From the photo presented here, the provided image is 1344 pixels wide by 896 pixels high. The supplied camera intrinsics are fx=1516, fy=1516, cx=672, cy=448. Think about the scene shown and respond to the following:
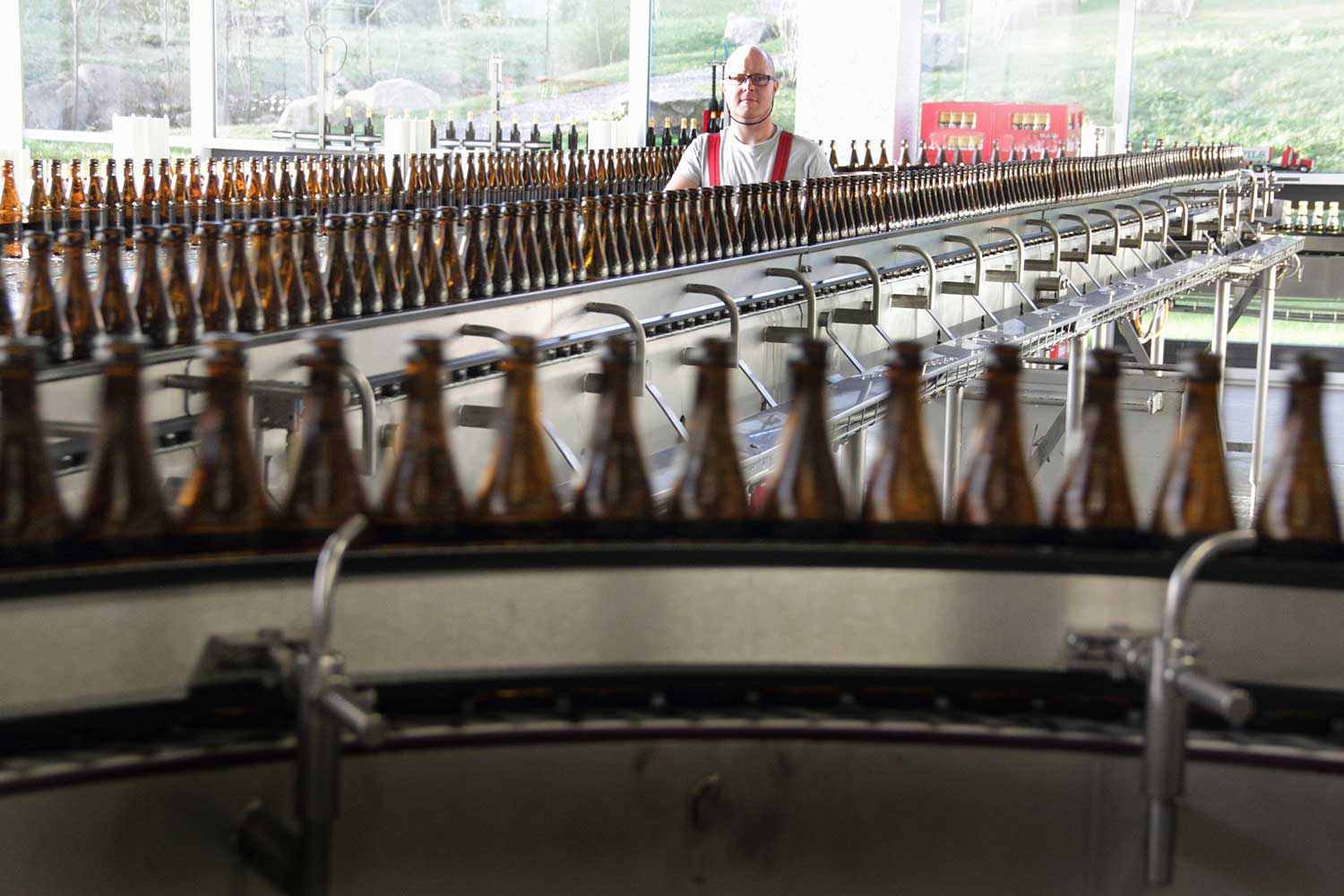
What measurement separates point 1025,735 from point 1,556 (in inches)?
37.6

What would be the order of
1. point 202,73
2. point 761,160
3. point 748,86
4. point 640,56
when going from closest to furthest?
point 748,86 < point 761,160 < point 202,73 < point 640,56

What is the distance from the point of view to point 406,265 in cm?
310

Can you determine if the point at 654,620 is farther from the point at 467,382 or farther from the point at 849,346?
the point at 849,346

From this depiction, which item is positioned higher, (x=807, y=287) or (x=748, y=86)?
Answer: (x=748, y=86)

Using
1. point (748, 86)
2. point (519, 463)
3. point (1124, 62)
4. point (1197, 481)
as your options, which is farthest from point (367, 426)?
point (1124, 62)

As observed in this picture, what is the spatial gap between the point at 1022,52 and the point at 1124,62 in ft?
2.89

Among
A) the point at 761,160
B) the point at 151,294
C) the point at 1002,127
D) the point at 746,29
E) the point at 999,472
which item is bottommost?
the point at 999,472

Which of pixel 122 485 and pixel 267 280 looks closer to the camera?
pixel 122 485

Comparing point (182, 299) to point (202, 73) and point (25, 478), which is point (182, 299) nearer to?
point (25, 478)

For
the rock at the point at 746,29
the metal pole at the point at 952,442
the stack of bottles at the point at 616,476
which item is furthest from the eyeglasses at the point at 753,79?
the rock at the point at 746,29

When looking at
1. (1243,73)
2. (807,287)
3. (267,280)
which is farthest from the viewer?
(1243,73)

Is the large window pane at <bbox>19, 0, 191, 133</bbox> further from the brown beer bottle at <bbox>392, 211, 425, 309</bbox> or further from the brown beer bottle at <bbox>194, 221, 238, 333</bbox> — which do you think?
the brown beer bottle at <bbox>194, 221, 238, 333</bbox>

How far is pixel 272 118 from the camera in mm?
12469

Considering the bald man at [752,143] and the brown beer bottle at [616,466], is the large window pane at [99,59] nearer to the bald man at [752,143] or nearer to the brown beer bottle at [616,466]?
the bald man at [752,143]
